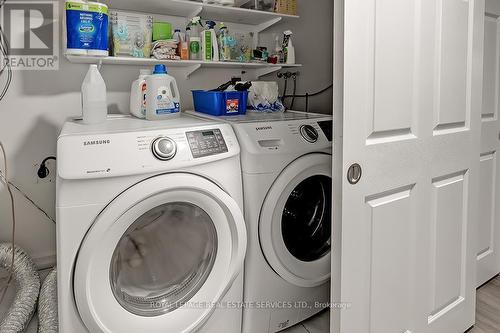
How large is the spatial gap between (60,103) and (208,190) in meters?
1.03

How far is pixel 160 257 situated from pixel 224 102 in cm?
84

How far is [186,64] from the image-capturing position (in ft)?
6.76

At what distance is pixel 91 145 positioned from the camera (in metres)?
1.24

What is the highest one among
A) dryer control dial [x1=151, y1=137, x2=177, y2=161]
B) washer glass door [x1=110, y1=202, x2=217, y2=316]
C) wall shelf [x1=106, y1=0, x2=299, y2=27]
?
wall shelf [x1=106, y1=0, x2=299, y2=27]

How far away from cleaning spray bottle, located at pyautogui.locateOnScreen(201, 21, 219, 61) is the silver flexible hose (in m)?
1.35

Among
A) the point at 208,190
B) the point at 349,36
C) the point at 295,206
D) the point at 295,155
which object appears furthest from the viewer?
the point at 295,206

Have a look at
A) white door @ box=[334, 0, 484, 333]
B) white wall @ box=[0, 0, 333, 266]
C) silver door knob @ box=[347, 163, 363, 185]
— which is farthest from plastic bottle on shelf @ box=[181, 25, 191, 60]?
silver door knob @ box=[347, 163, 363, 185]

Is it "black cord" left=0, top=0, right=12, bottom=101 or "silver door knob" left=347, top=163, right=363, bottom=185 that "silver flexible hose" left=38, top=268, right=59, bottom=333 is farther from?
"silver door knob" left=347, top=163, right=363, bottom=185

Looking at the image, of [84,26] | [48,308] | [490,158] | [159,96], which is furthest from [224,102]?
[490,158]

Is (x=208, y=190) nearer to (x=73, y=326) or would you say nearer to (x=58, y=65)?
(x=73, y=326)

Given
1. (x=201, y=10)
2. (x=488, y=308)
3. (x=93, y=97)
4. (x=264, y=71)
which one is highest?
(x=201, y=10)

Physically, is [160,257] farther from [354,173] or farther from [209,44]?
[209,44]

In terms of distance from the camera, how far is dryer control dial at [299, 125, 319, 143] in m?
1.73

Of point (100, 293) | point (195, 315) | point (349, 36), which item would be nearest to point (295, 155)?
point (349, 36)
